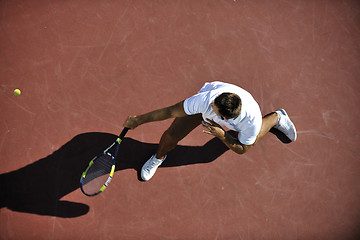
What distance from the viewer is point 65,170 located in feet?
11.6

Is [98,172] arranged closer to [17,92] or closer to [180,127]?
[180,127]

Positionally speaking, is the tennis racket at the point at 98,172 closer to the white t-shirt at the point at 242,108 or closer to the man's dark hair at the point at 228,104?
the white t-shirt at the point at 242,108

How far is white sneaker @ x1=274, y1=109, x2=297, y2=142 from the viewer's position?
3.63 meters

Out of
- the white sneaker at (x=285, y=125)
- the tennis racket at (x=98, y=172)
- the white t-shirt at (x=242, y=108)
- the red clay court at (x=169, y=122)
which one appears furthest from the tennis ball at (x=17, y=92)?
the white sneaker at (x=285, y=125)

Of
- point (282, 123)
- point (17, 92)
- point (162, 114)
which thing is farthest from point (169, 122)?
point (17, 92)

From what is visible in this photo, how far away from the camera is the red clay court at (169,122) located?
11.5ft

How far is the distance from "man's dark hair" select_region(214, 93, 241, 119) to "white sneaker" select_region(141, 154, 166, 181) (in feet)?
4.56

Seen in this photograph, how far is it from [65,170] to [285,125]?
3009mm

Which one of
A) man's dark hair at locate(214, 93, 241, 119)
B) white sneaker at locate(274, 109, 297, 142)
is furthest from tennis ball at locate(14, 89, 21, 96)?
white sneaker at locate(274, 109, 297, 142)

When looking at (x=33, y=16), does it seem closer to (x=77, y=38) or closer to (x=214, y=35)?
(x=77, y=38)

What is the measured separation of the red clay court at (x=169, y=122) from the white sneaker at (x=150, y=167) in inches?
5.8

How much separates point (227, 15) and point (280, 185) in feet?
8.74

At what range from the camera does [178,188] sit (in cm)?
362

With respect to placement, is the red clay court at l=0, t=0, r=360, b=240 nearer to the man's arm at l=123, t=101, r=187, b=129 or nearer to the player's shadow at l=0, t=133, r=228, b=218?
the player's shadow at l=0, t=133, r=228, b=218
